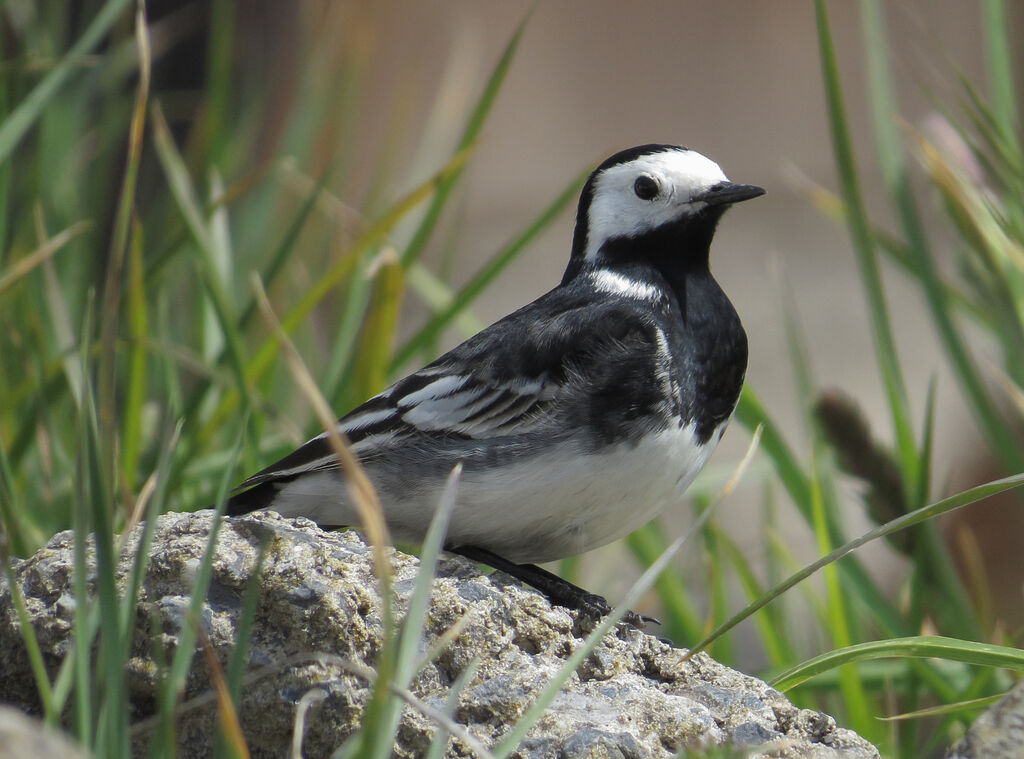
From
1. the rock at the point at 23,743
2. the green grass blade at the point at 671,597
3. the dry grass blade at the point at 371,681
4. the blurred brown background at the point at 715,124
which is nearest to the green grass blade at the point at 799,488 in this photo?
the green grass blade at the point at 671,597

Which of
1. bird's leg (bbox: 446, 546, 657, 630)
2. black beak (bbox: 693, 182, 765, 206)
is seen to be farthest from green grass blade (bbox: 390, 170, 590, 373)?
bird's leg (bbox: 446, 546, 657, 630)

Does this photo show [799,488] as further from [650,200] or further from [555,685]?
[555,685]

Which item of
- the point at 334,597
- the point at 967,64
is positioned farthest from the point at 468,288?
the point at 967,64

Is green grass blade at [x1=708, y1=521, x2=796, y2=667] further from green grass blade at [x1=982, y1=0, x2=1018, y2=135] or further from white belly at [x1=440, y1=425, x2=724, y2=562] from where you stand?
green grass blade at [x1=982, y1=0, x2=1018, y2=135]

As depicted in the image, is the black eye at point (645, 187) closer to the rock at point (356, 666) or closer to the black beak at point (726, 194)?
the black beak at point (726, 194)

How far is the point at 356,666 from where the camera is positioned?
1.29 m

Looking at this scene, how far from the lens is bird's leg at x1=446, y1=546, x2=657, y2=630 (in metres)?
1.87

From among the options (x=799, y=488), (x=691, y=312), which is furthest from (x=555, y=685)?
(x=799, y=488)

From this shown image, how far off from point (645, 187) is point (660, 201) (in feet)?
0.14

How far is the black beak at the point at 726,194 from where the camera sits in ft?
7.41

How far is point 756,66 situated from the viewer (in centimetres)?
571

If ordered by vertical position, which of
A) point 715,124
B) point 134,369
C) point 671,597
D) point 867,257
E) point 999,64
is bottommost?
point 671,597

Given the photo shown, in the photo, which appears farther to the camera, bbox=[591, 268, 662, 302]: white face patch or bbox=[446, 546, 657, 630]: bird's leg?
bbox=[591, 268, 662, 302]: white face patch

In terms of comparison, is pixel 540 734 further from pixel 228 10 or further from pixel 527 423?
pixel 228 10
